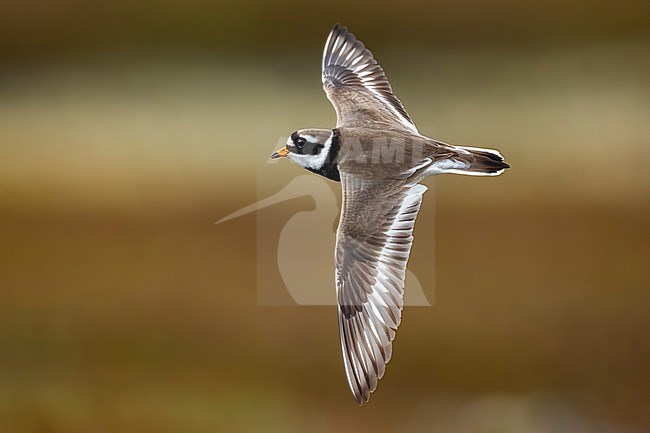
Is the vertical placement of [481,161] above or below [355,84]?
below

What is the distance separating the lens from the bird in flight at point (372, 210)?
0.79m

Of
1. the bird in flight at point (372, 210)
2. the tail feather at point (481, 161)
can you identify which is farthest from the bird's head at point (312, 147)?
the tail feather at point (481, 161)

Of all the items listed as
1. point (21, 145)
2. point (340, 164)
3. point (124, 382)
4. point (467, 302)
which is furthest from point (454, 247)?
point (21, 145)

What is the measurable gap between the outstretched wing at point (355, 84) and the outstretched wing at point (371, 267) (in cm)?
13

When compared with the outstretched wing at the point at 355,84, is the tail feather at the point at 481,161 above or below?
below

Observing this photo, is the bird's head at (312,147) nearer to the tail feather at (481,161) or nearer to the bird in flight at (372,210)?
the bird in flight at (372,210)

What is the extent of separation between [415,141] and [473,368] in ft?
1.13

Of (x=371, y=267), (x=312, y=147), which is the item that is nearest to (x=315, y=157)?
(x=312, y=147)

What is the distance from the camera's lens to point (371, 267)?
79 cm

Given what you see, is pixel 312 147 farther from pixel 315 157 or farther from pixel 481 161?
pixel 481 161

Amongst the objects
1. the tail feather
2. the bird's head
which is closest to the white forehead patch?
the bird's head

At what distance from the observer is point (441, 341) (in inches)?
35.7

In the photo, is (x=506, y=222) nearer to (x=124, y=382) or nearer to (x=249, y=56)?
(x=249, y=56)

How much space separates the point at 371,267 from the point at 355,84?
0.29 m
